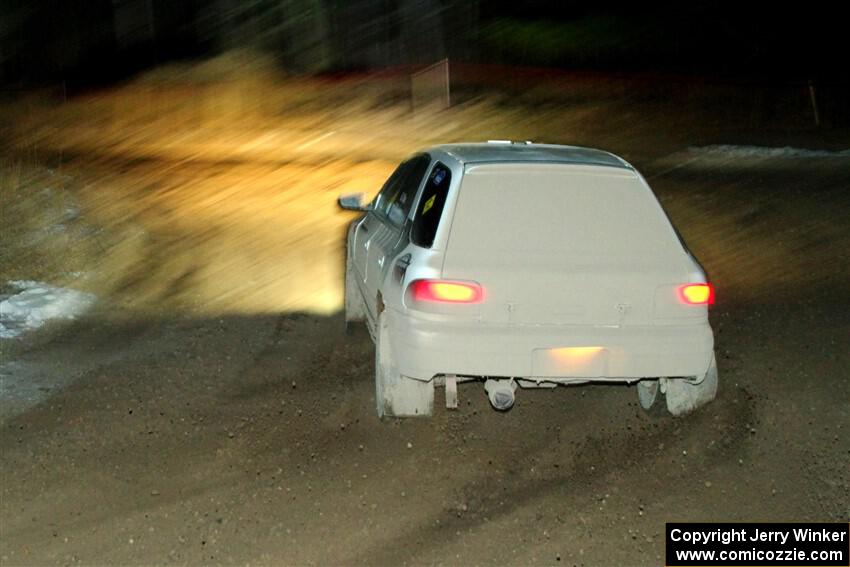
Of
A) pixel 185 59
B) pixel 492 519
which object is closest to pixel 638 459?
pixel 492 519

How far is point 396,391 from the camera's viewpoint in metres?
6.32

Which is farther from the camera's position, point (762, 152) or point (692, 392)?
point (762, 152)

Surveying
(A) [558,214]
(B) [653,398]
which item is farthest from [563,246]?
(B) [653,398]

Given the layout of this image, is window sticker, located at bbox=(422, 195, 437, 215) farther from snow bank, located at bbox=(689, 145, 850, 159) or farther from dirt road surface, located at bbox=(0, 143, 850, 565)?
snow bank, located at bbox=(689, 145, 850, 159)

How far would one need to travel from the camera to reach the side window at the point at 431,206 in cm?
615

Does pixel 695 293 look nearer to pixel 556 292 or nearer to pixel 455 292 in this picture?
pixel 556 292

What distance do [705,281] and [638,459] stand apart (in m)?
1.11

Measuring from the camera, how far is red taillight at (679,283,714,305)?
604cm

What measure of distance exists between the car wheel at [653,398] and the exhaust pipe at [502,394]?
40.7 inches

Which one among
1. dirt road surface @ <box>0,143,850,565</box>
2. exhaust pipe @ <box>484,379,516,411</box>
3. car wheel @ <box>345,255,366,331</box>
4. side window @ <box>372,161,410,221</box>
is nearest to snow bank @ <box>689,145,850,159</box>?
dirt road surface @ <box>0,143,850,565</box>

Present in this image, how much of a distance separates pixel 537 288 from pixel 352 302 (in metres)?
3.03

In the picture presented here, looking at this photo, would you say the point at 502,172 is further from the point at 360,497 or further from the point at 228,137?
the point at 228,137

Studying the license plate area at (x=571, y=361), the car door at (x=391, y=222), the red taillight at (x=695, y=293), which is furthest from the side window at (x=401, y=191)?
the red taillight at (x=695, y=293)

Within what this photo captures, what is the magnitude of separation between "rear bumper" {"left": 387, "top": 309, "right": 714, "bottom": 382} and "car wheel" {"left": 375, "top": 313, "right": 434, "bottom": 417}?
0.95 ft
